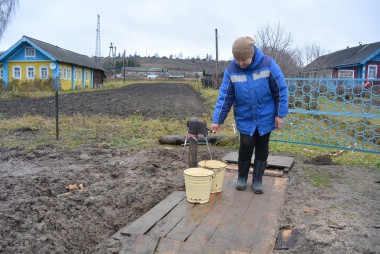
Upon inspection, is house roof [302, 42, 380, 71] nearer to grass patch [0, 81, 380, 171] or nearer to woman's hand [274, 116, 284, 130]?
grass patch [0, 81, 380, 171]

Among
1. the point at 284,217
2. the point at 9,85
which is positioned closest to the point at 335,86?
the point at 284,217

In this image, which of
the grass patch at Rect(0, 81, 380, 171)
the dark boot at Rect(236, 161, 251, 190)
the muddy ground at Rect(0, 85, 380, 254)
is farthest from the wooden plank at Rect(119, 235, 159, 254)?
the grass patch at Rect(0, 81, 380, 171)

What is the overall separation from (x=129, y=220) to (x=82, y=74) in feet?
125

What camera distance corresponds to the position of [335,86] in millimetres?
7008

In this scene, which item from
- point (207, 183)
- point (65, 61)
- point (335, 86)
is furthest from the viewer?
point (65, 61)

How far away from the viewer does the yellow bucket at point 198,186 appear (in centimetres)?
381

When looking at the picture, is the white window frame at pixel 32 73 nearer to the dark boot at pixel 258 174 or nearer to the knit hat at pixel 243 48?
the dark boot at pixel 258 174

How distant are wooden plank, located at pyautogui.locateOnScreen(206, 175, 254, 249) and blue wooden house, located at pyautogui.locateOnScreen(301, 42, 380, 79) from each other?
2315 cm

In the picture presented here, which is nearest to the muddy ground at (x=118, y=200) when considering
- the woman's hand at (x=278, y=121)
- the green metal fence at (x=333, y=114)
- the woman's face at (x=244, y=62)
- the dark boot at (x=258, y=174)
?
the dark boot at (x=258, y=174)

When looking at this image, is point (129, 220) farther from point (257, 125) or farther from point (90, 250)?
point (257, 125)

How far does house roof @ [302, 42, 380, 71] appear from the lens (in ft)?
94.7

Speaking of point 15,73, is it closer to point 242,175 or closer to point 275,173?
point 275,173

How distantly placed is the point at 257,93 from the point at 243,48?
0.54m

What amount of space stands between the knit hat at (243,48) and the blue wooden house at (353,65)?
76.0ft
